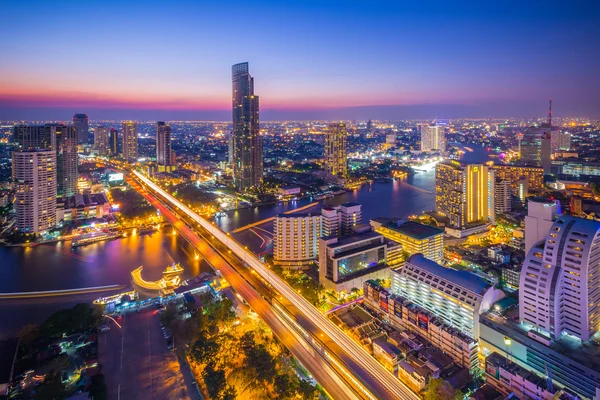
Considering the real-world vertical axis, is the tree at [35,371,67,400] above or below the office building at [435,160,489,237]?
below

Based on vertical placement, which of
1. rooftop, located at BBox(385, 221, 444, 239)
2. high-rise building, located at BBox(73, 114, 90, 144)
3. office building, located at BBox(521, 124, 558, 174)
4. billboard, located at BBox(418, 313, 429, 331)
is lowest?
billboard, located at BBox(418, 313, 429, 331)

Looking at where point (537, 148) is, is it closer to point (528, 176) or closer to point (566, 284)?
point (528, 176)

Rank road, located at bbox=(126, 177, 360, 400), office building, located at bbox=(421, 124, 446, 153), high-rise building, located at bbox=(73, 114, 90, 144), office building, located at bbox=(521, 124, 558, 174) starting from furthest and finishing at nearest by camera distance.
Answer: office building, located at bbox=(421, 124, 446, 153), high-rise building, located at bbox=(73, 114, 90, 144), office building, located at bbox=(521, 124, 558, 174), road, located at bbox=(126, 177, 360, 400)

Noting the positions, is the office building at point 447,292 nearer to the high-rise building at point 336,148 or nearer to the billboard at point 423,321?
the billboard at point 423,321

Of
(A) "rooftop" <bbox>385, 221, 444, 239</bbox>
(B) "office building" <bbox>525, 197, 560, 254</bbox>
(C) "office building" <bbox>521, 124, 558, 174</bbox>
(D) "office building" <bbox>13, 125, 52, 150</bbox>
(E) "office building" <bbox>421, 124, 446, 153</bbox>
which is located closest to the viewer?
(B) "office building" <bbox>525, 197, 560, 254</bbox>

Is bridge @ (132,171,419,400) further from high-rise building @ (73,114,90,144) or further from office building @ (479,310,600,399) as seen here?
high-rise building @ (73,114,90,144)

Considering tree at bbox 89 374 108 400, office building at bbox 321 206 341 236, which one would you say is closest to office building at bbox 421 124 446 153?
office building at bbox 321 206 341 236

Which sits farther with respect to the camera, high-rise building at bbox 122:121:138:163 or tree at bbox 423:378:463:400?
high-rise building at bbox 122:121:138:163
